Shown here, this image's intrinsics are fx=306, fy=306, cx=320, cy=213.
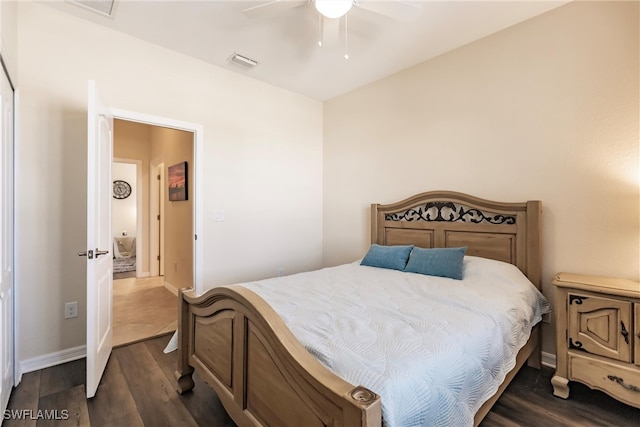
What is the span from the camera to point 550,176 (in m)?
2.38

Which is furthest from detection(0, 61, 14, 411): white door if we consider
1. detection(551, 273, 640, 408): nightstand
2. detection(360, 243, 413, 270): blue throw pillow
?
detection(551, 273, 640, 408): nightstand

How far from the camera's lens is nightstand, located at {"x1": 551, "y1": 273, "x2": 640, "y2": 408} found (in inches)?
69.7

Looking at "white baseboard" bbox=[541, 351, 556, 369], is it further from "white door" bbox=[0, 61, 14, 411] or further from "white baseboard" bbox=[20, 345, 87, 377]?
"white baseboard" bbox=[20, 345, 87, 377]

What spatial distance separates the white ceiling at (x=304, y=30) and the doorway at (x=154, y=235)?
1.07 m

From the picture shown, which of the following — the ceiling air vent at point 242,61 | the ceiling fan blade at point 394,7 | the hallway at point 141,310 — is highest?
the ceiling air vent at point 242,61

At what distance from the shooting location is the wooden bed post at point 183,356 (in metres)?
2.02

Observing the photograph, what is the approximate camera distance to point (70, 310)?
8.05ft

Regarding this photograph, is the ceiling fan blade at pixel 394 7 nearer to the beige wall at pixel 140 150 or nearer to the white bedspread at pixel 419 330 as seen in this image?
the white bedspread at pixel 419 330

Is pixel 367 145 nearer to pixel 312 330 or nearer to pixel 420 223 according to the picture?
pixel 420 223

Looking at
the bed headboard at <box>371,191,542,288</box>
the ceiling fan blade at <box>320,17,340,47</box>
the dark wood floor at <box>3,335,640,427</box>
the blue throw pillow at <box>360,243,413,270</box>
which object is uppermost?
the ceiling fan blade at <box>320,17,340,47</box>

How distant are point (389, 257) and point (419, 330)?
4.58 feet

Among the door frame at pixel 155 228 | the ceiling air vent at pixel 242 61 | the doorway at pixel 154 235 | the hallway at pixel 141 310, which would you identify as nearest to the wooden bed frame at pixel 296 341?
the hallway at pixel 141 310

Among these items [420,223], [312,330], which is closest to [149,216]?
[420,223]

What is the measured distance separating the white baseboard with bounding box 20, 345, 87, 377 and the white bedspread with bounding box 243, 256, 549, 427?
1.65 meters
